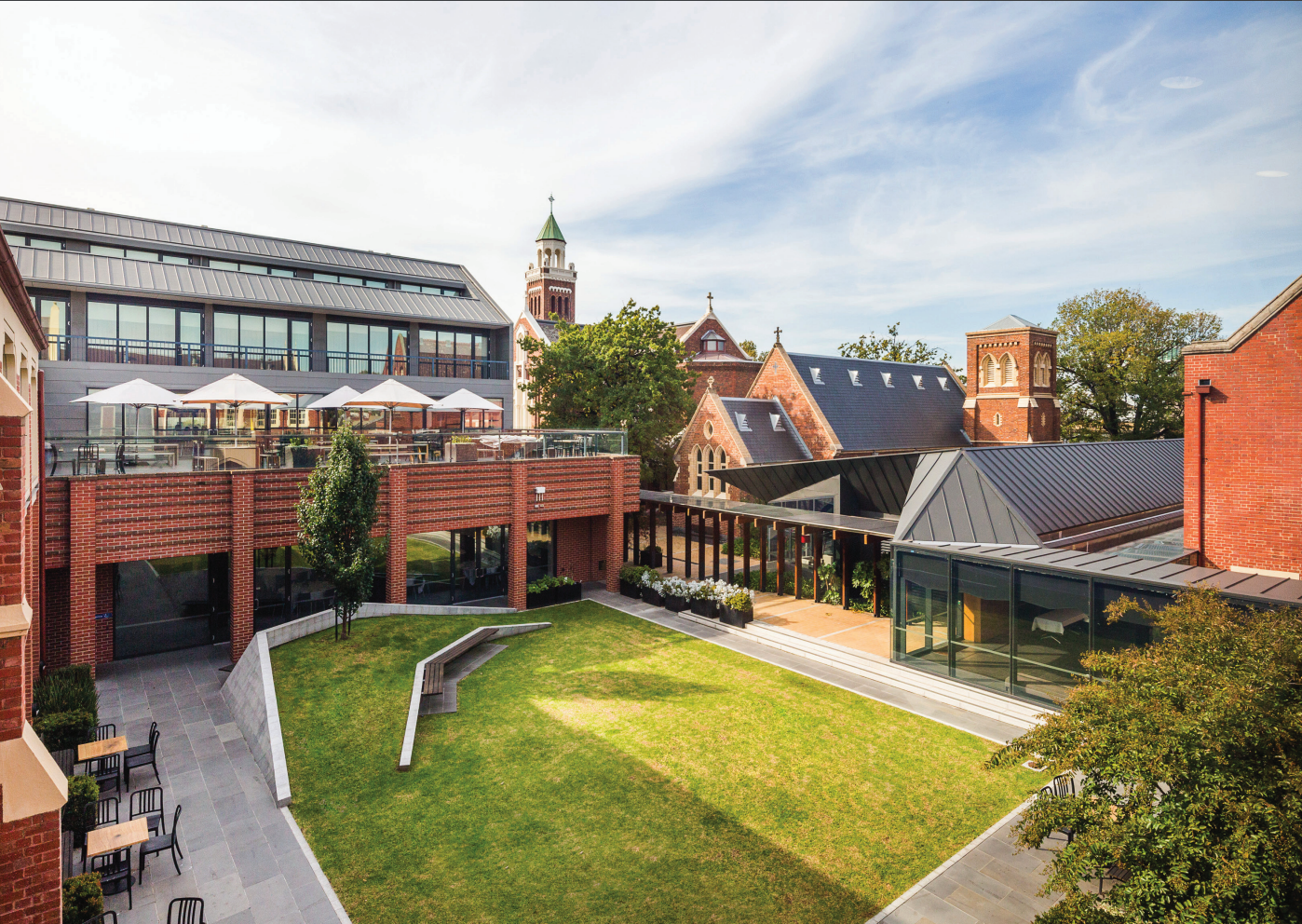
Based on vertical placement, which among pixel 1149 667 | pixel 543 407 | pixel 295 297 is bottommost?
pixel 1149 667

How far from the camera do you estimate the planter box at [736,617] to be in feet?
65.5

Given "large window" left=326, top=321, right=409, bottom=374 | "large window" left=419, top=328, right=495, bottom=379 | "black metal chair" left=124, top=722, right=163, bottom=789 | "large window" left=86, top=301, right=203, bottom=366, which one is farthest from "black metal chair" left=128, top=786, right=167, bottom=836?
"large window" left=419, top=328, right=495, bottom=379

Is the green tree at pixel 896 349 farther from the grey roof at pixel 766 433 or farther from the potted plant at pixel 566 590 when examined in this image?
the potted plant at pixel 566 590

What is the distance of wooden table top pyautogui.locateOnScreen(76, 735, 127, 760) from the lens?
35.1 ft

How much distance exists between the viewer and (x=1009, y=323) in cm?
4444

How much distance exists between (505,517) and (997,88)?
16649mm

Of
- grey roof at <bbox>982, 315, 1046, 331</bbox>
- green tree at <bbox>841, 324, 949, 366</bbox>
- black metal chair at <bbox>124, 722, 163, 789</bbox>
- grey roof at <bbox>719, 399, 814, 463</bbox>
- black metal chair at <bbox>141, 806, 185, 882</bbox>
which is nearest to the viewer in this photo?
black metal chair at <bbox>141, 806, 185, 882</bbox>

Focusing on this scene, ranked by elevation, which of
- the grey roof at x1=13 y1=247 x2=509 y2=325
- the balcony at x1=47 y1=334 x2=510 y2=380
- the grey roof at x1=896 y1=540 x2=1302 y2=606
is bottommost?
the grey roof at x1=896 y1=540 x2=1302 y2=606

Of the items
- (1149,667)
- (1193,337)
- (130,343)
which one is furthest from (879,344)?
(1149,667)

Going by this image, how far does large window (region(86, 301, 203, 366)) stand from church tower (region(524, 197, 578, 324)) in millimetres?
54553

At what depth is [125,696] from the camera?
47.6ft

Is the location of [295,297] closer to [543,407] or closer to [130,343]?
[130,343]

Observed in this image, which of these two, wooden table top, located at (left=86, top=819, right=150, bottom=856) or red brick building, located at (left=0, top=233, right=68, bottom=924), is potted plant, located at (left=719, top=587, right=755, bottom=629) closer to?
wooden table top, located at (left=86, top=819, right=150, bottom=856)

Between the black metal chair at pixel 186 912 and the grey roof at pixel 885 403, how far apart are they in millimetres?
32549
